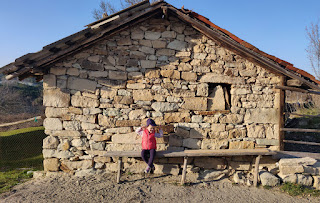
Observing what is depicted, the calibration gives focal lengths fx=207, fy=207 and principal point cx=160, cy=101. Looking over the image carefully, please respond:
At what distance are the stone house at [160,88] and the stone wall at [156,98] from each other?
0.02 meters

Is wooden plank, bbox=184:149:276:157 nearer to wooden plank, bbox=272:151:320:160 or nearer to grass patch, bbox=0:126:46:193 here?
wooden plank, bbox=272:151:320:160

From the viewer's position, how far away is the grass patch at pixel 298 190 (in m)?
4.32

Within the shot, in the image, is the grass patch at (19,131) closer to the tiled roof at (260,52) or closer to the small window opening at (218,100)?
the small window opening at (218,100)

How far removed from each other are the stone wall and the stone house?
0.9 inches

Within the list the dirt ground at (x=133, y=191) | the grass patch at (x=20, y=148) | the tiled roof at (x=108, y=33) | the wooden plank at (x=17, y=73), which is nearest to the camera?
the dirt ground at (x=133, y=191)

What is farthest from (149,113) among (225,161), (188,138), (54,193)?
(54,193)

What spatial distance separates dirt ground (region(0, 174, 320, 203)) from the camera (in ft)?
13.0

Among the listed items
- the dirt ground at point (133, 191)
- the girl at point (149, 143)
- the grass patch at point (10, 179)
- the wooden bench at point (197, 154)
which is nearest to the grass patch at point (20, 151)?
the grass patch at point (10, 179)

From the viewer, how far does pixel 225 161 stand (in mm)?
5062

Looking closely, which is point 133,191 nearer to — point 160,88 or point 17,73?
point 160,88

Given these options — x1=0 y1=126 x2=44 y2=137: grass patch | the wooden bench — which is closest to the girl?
the wooden bench

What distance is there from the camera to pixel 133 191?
420cm

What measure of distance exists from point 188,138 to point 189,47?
221 cm

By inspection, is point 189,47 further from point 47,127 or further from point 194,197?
point 47,127
